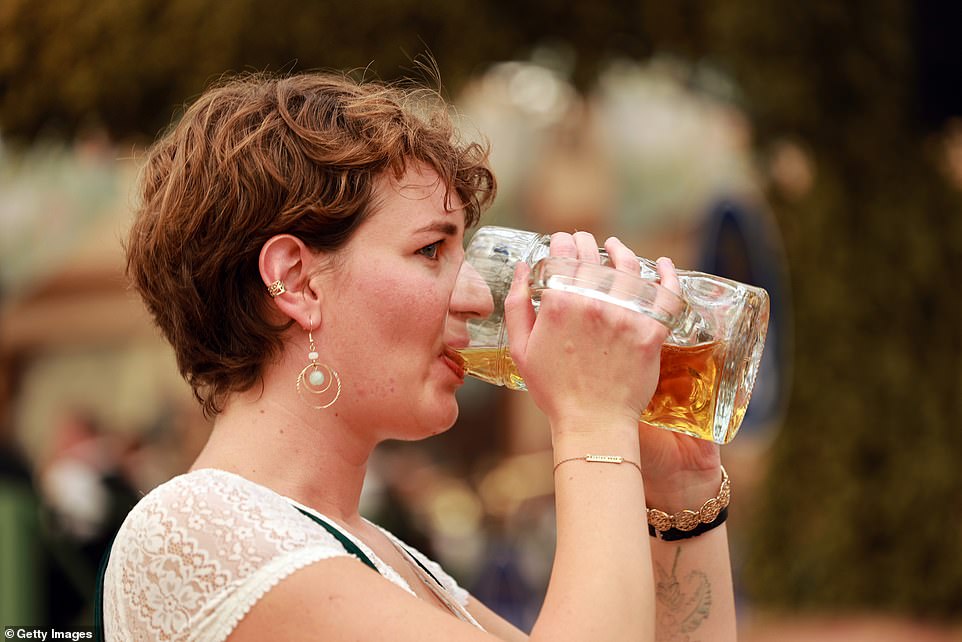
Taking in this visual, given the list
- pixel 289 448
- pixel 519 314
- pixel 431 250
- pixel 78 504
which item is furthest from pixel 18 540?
pixel 519 314

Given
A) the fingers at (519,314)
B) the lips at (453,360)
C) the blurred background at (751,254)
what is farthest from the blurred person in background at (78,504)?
the fingers at (519,314)

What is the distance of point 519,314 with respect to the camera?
1.43m

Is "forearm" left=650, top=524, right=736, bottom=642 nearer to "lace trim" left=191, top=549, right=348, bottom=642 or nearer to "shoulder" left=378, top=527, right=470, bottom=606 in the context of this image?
"shoulder" left=378, top=527, right=470, bottom=606

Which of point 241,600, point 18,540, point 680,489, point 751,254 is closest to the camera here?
point 241,600

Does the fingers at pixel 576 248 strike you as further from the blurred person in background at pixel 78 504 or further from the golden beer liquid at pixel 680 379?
the blurred person in background at pixel 78 504

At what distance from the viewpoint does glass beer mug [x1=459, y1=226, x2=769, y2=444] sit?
1536 mm

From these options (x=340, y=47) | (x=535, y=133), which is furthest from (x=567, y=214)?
(x=340, y=47)

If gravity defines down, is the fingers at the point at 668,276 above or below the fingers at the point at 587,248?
below

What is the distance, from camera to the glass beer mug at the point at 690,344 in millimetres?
1536

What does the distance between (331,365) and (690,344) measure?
46 cm

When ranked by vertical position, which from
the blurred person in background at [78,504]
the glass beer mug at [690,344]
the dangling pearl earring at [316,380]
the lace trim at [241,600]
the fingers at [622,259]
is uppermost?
the fingers at [622,259]

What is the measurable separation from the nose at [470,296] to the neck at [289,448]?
21cm

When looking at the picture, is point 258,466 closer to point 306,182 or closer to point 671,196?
point 306,182

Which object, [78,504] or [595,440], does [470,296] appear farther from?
[78,504]
